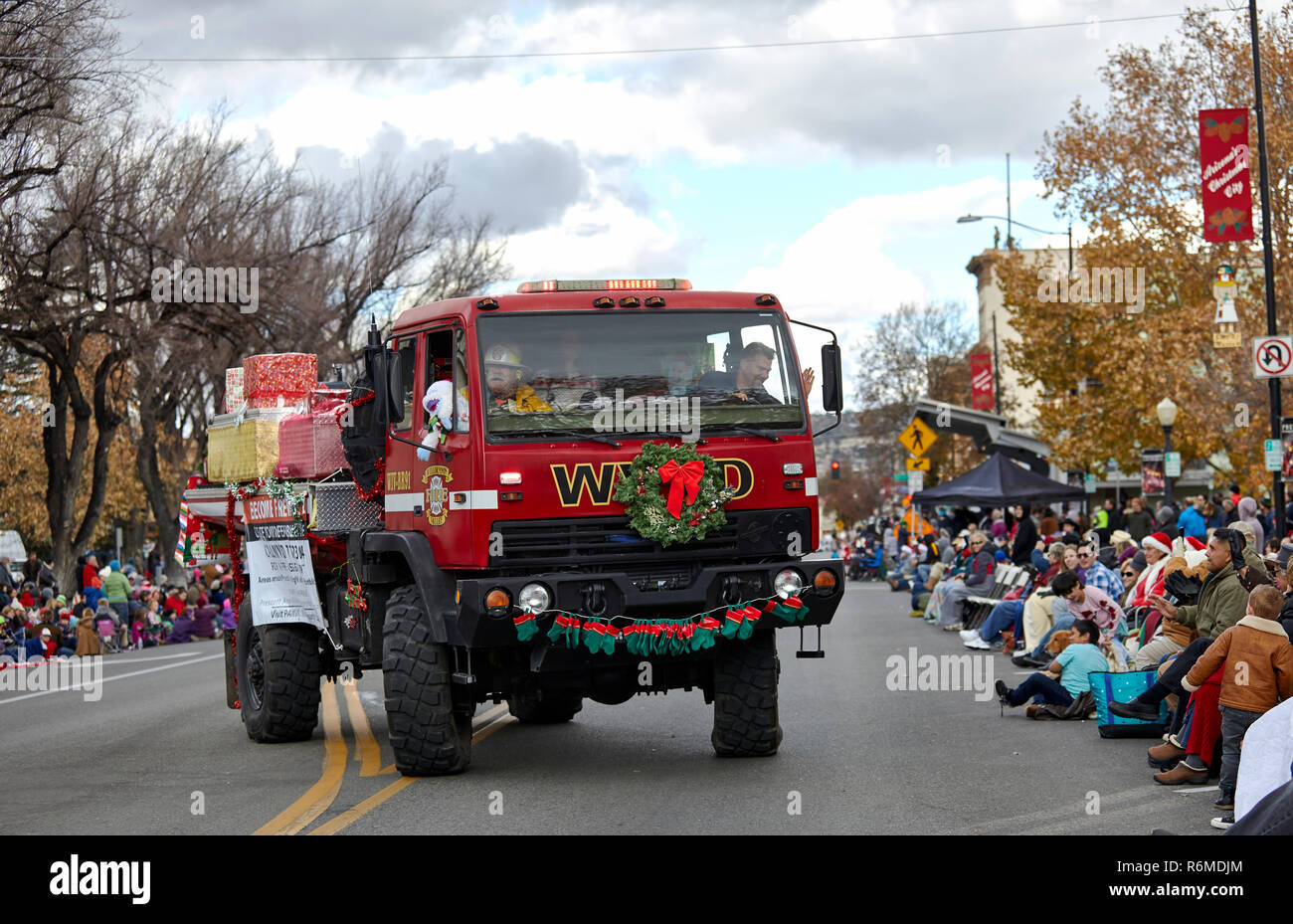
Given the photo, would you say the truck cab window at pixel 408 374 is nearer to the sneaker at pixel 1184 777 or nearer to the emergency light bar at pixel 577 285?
the emergency light bar at pixel 577 285

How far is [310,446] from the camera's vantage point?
12539 mm

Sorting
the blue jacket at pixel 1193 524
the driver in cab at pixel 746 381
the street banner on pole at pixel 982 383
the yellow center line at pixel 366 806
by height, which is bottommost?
the yellow center line at pixel 366 806

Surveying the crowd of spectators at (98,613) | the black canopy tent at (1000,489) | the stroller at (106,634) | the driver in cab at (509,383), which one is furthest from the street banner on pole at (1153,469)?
the driver in cab at (509,383)

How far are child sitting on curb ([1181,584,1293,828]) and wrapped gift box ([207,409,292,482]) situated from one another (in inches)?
295

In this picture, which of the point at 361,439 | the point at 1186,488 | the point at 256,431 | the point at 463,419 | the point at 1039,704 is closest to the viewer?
the point at 463,419

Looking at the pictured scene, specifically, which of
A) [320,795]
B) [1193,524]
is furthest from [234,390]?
[1193,524]

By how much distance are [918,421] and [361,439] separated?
30451 millimetres

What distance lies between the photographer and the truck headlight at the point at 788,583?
404 inches

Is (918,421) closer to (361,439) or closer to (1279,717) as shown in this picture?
(361,439)

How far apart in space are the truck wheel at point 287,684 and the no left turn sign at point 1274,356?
14117mm

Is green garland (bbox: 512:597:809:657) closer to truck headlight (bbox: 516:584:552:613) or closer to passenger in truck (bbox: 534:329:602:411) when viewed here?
truck headlight (bbox: 516:584:552:613)

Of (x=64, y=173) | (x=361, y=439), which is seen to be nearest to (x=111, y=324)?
(x=64, y=173)

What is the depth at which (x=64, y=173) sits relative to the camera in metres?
31.5
